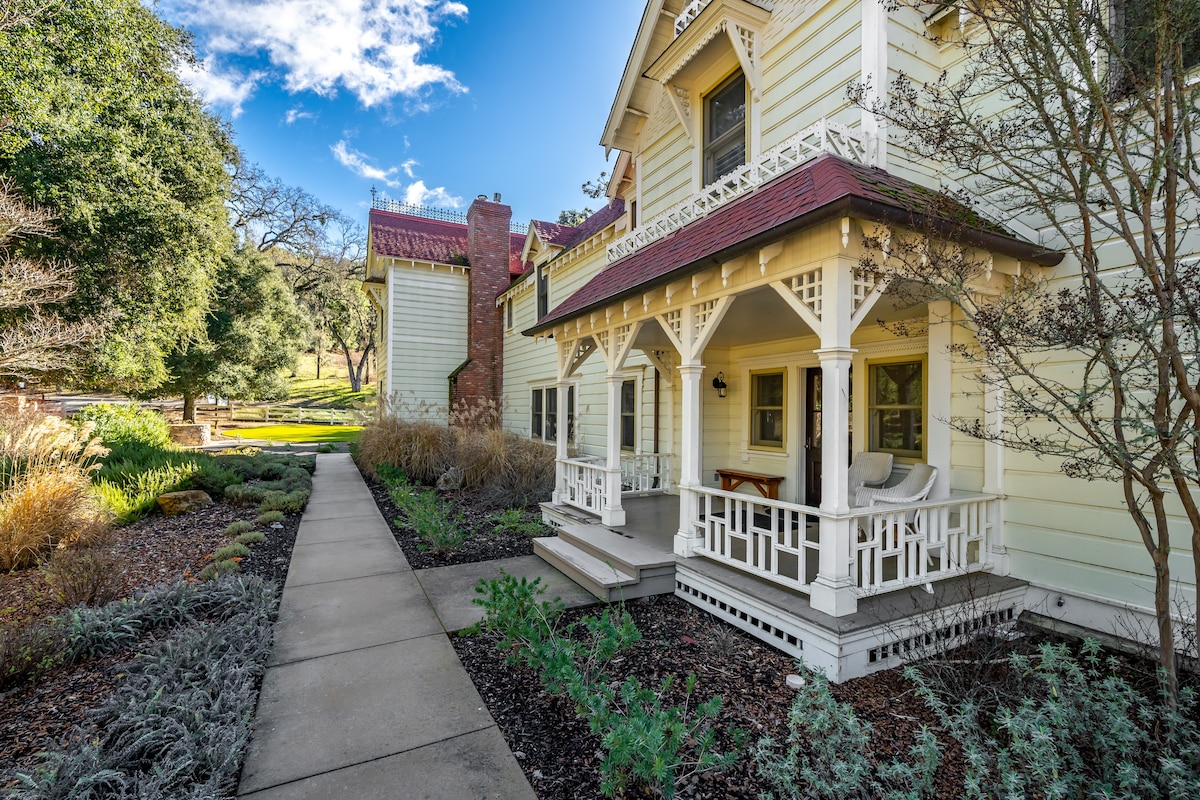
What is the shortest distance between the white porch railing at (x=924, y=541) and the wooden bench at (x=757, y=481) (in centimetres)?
195

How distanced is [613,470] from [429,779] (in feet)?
13.8

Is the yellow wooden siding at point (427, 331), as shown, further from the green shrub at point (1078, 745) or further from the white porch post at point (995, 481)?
the green shrub at point (1078, 745)

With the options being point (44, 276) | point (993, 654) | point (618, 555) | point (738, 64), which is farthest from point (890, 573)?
point (44, 276)

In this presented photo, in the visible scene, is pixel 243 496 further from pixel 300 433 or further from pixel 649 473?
pixel 300 433

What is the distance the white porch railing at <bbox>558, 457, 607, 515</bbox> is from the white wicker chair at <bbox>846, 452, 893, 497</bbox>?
9.56ft

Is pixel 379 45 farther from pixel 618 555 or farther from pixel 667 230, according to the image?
pixel 618 555

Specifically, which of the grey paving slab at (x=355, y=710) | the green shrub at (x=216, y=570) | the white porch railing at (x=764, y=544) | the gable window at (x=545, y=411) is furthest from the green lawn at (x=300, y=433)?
the white porch railing at (x=764, y=544)

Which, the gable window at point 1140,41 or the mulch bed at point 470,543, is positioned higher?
the gable window at point 1140,41

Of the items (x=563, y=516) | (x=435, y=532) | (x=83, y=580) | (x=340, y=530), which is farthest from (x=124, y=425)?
(x=563, y=516)

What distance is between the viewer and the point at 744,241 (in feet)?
13.2

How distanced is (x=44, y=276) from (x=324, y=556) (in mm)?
7059

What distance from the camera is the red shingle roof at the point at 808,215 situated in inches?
138

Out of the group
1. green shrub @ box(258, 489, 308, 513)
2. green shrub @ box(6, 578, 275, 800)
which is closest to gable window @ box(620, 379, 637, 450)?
green shrub @ box(258, 489, 308, 513)

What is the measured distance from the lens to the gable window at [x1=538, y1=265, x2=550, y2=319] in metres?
14.0
